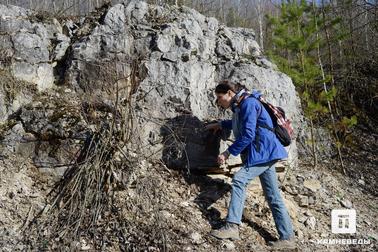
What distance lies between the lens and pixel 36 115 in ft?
16.1

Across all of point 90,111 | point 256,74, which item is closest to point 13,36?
point 90,111

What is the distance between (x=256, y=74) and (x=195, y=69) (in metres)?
0.95

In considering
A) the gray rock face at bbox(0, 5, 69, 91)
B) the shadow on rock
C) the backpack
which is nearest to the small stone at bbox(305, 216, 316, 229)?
the shadow on rock

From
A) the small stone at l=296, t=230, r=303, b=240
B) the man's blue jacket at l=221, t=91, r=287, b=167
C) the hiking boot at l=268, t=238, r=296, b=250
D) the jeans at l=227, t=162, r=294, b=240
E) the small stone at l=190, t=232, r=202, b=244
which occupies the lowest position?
the small stone at l=296, t=230, r=303, b=240

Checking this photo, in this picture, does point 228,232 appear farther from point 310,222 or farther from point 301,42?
point 301,42

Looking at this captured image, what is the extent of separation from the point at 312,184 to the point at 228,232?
1989 millimetres

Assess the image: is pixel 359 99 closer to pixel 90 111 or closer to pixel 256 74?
pixel 256 74

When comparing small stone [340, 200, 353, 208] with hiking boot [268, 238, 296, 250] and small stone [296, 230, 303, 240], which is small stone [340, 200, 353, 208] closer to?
small stone [296, 230, 303, 240]

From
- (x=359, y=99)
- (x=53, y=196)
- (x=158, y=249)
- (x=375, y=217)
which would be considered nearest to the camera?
(x=158, y=249)

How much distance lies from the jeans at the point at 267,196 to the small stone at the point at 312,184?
137cm

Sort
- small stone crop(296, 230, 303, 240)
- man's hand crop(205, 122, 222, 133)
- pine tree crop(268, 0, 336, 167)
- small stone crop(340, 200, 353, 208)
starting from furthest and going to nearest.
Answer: pine tree crop(268, 0, 336, 167), small stone crop(340, 200, 353, 208), man's hand crop(205, 122, 222, 133), small stone crop(296, 230, 303, 240)

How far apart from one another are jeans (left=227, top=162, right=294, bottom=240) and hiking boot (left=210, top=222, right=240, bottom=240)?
67mm

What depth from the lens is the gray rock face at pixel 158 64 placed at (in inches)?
203

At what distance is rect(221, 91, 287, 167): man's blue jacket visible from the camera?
13.4ft
